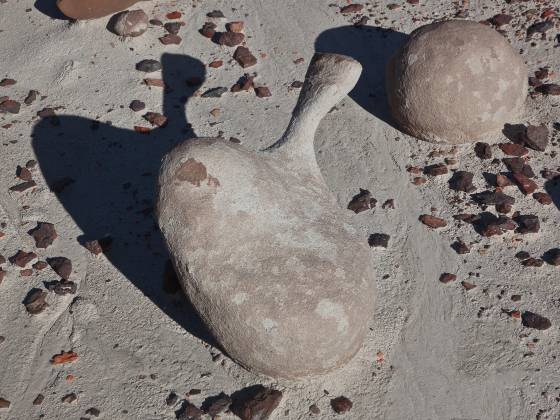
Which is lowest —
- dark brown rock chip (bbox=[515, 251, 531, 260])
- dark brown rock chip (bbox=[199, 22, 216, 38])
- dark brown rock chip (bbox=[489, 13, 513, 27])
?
dark brown rock chip (bbox=[199, 22, 216, 38])

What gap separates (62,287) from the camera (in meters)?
4.66

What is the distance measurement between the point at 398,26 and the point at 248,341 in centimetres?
349

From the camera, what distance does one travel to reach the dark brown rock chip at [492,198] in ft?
16.6

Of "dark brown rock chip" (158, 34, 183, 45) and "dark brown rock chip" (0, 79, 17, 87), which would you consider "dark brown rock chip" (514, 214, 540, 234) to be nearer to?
"dark brown rock chip" (158, 34, 183, 45)

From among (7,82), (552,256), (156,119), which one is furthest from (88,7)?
(552,256)

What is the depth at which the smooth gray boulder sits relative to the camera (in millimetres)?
3887

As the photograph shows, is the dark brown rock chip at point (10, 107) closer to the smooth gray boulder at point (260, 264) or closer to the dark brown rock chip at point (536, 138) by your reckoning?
the smooth gray boulder at point (260, 264)

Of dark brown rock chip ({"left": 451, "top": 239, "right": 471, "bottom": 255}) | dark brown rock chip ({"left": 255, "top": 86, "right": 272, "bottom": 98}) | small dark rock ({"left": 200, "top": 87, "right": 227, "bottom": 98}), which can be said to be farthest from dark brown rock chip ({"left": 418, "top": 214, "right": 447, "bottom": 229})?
small dark rock ({"left": 200, "top": 87, "right": 227, "bottom": 98})

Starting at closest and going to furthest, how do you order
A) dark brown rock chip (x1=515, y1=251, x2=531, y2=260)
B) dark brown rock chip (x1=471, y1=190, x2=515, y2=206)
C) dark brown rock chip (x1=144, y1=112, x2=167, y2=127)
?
1. dark brown rock chip (x1=515, y1=251, x2=531, y2=260)
2. dark brown rock chip (x1=471, y1=190, x2=515, y2=206)
3. dark brown rock chip (x1=144, y1=112, x2=167, y2=127)

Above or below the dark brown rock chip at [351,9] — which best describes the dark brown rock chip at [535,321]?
below

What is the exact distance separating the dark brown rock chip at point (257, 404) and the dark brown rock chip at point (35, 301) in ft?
4.31

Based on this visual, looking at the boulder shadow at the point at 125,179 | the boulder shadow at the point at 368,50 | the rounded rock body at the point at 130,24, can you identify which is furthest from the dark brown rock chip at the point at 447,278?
the rounded rock body at the point at 130,24

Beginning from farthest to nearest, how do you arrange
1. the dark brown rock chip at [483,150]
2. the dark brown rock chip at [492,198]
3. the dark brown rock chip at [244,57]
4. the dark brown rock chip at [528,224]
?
the dark brown rock chip at [244,57], the dark brown rock chip at [483,150], the dark brown rock chip at [492,198], the dark brown rock chip at [528,224]

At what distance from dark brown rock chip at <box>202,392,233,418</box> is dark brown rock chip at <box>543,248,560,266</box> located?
213 centimetres
